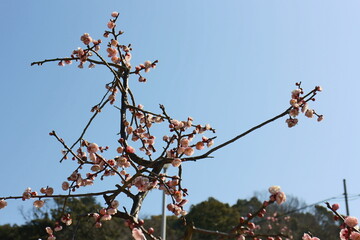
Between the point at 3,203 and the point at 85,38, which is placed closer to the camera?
the point at 3,203

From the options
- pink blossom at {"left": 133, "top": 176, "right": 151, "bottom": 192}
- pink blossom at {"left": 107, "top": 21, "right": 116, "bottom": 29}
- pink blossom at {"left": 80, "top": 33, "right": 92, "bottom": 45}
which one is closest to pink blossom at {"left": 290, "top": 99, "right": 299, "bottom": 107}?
pink blossom at {"left": 133, "top": 176, "right": 151, "bottom": 192}

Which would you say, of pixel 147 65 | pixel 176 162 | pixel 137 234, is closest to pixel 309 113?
pixel 176 162

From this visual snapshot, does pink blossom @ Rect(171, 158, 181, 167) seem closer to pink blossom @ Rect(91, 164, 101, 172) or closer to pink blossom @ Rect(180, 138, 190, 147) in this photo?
pink blossom @ Rect(180, 138, 190, 147)

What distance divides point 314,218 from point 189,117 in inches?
919

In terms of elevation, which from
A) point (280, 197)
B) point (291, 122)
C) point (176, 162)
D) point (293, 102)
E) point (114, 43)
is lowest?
point (280, 197)

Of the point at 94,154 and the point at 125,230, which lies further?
the point at 125,230

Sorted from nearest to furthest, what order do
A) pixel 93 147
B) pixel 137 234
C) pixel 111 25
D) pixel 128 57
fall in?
pixel 137 234 → pixel 93 147 → pixel 111 25 → pixel 128 57

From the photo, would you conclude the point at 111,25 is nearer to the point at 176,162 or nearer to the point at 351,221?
the point at 176,162

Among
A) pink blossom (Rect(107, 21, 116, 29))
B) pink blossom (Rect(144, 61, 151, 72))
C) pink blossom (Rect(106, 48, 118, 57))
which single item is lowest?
pink blossom (Rect(144, 61, 151, 72))

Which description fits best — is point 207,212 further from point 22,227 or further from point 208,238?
point 22,227

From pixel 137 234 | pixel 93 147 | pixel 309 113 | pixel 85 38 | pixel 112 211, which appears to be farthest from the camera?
pixel 85 38

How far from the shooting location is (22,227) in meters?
16.4

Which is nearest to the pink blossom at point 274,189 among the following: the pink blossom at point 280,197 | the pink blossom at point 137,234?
the pink blossom at point 280,197

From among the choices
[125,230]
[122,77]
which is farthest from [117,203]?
[125,230]
